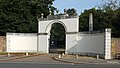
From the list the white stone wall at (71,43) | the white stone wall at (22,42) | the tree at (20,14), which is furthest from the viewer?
the tree at (20,14)

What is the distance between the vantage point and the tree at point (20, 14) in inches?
2125

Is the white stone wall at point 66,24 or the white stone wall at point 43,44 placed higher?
the white stone wall at point 66,24

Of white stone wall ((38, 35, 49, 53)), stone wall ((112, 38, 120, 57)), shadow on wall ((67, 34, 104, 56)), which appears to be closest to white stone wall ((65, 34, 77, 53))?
shadow on wall ((67, 34, 104, 56))

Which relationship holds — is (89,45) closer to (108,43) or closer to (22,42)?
(108,43)

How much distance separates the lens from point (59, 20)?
4691cm

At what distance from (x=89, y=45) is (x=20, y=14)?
61.8 ft

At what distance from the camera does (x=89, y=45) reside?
4191 centimetres

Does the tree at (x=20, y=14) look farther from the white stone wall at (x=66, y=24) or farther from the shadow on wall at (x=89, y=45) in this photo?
the shadow on wall at (x=89, y=45)

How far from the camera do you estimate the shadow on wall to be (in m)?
38.5

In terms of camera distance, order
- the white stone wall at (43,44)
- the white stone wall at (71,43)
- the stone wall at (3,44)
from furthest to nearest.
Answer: the stone wall at (3,44) → the white stone wall at (43,44) → the white stone wall at (71,43)

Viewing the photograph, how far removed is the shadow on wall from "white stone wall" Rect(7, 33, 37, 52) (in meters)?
6.70

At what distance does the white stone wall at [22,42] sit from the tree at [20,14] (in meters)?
4.82

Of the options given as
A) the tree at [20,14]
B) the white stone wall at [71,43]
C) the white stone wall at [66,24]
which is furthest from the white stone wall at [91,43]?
the tree at [20,14]

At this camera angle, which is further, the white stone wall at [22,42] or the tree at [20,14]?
the tree at [20,14]
